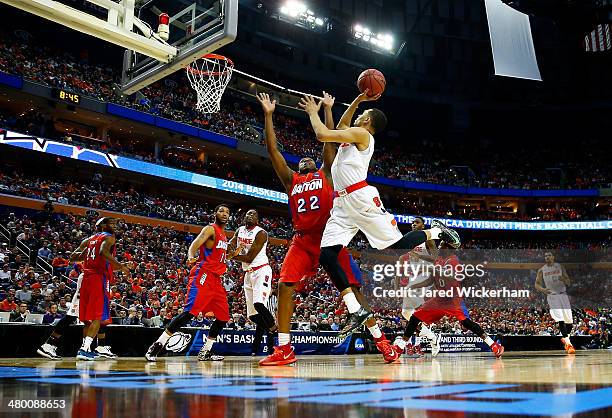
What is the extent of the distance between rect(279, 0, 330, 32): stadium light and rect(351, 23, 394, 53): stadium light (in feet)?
7.63

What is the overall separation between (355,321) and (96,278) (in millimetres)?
4019

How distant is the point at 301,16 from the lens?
104 feet

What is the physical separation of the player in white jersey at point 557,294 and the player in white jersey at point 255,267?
5.43 metres

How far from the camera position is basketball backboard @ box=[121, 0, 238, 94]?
8.02 m

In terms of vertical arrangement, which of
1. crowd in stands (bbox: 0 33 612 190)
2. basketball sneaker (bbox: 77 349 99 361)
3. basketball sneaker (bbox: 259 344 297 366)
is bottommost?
basketball sneaker (bbox: 77 349 99 361)

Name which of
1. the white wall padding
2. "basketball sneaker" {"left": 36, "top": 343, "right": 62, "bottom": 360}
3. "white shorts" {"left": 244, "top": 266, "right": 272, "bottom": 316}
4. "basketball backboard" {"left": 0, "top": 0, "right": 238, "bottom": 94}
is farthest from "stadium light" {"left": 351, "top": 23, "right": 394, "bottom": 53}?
"basketball sneaker" {"left": 36, "top": 343, "right": 62, "bottom": 360}

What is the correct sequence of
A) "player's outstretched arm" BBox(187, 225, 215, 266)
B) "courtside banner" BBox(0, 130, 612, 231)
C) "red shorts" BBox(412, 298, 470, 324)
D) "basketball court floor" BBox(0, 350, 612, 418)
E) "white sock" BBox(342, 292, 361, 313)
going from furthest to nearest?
1. "courtside banner" BBox(0, 130, 612, 231)
2. "red shorts" BBox(412, 298, 470, 324)
3. "player's outstretched arm" BBox(187, 225, 215, 266)
4. "white sock" BBox(342, 292, 361, 313)
5. "basketball court floor" BBox(0, 350, 612, 418)

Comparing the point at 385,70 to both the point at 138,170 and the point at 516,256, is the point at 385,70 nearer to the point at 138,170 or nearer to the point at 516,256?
the point at 516,256

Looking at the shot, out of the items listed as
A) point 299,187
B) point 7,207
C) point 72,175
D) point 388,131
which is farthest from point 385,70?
point 299,187

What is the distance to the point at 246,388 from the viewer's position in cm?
301

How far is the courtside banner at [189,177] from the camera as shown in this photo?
2177 centimetres

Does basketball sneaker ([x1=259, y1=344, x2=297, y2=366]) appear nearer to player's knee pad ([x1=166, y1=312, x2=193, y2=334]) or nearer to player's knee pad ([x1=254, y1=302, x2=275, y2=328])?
player's knee pad ([x1=166, y1=312, x2=193, y2=334])

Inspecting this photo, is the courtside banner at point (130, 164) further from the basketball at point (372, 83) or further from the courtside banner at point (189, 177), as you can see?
the basketball at point (372, 83)

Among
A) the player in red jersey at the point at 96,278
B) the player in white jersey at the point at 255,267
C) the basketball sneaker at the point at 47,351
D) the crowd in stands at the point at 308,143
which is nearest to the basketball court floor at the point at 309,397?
the player in red jersey at the point at 96,278
